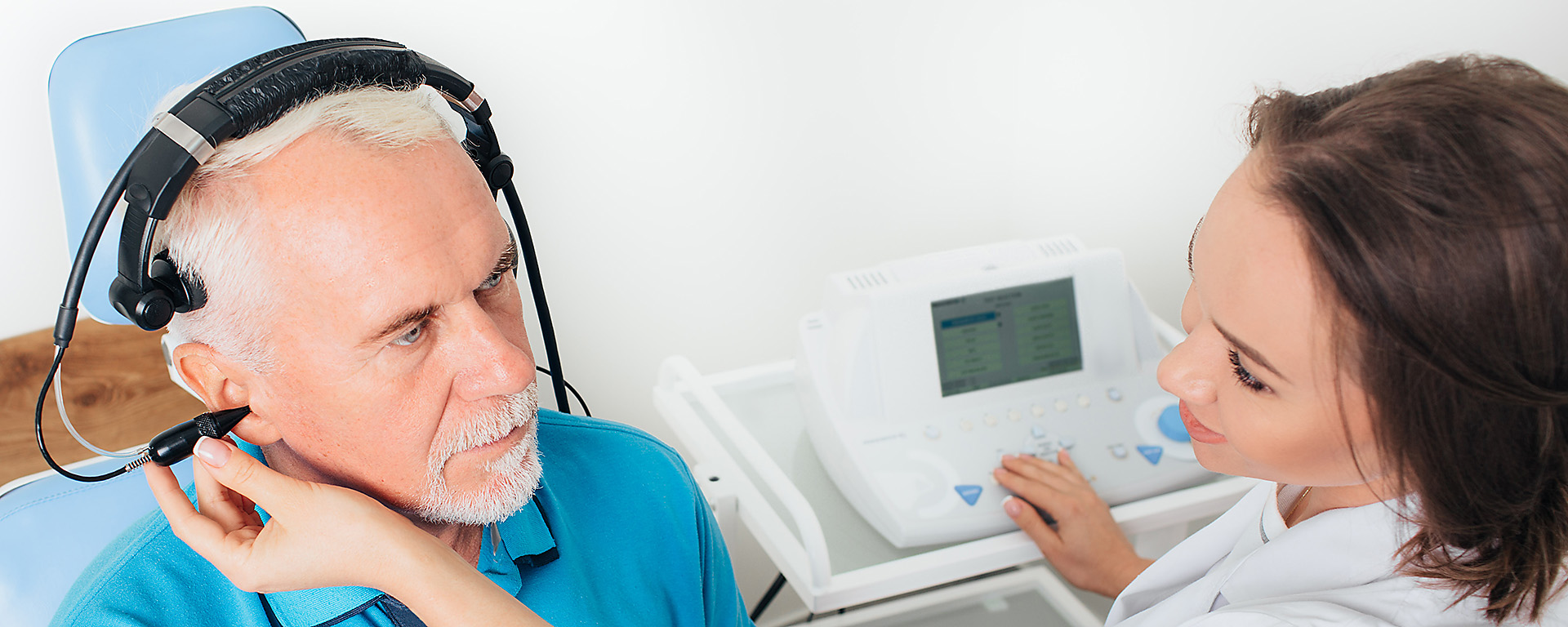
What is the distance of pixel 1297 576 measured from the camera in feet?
2.75

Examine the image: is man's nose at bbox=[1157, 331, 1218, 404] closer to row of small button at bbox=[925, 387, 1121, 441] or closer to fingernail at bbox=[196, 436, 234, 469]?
row of small button at bbox=[925, 387, 1121, 441]

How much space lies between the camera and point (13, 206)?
4.25 feet

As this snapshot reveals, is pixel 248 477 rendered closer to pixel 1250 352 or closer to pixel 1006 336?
pixel 1250 352

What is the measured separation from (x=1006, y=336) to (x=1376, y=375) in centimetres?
72

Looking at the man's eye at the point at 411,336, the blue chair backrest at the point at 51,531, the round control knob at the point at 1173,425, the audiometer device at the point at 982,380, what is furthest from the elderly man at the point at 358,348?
the round control knob at the point at 1173,425

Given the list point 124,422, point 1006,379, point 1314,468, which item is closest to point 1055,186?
point 1006,379

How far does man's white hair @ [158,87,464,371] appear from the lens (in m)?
0.72

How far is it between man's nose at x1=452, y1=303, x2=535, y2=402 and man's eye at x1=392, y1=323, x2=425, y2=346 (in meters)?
0.03

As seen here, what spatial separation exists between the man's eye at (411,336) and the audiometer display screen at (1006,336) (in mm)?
746

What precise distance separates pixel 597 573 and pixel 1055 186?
51.3 inches

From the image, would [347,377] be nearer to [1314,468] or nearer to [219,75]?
[219,75]

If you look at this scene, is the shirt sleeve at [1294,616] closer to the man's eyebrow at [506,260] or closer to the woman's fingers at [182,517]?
the man's eyebrow at [506,260]

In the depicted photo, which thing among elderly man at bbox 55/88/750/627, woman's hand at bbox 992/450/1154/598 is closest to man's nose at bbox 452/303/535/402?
elderly man at bbox 55/88/750/627

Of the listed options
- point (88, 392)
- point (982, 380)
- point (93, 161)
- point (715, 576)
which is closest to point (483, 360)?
point (715, 576)
